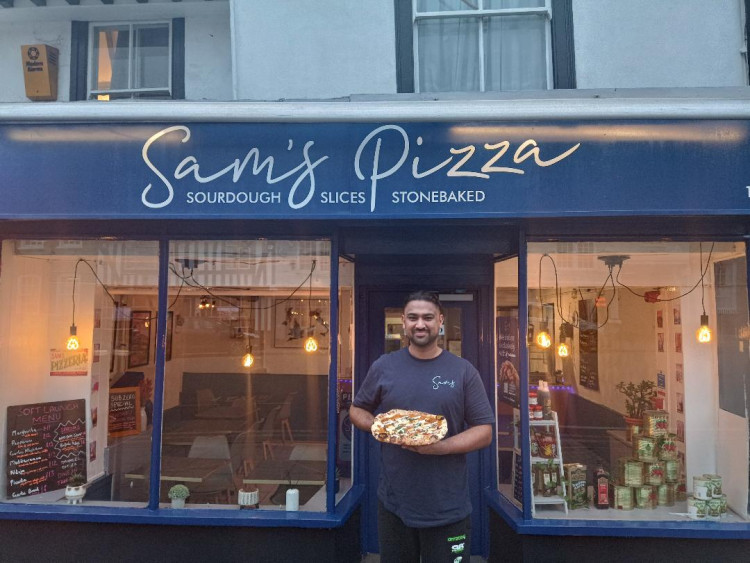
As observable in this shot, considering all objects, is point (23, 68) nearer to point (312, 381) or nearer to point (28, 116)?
point (28, 116)

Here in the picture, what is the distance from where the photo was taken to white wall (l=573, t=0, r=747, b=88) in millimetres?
5043

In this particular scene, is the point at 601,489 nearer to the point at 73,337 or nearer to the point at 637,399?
the point at 637,399

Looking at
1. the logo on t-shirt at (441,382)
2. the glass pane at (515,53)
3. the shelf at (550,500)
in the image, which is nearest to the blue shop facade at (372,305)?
the shelf at (550,500)

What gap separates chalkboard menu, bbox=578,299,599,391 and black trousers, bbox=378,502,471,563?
10.5 ft

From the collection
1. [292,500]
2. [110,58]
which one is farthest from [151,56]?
[292,500]

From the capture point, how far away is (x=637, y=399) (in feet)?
18.6

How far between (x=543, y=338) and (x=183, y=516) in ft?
11.8

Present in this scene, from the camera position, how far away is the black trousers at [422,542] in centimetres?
311

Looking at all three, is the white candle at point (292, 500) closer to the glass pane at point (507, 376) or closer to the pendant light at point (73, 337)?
the glass pane at point (507, 376)

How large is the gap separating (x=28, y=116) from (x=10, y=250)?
134 cm

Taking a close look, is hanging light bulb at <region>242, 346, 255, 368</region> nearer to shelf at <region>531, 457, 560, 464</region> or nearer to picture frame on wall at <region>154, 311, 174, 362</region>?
picture frame on wall at <region>154, 311, 174, 362</region>

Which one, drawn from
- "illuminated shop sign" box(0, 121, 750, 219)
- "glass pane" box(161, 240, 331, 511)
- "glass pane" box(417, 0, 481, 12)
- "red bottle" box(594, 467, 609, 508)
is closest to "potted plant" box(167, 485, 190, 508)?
"glass pane" box(161, 240, 331, 511)

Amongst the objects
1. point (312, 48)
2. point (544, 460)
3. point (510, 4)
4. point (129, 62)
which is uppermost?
point (510, 4)

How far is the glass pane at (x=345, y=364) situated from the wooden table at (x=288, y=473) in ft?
0.70
